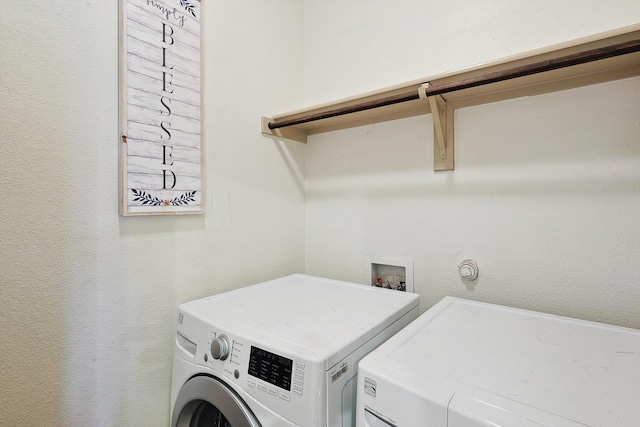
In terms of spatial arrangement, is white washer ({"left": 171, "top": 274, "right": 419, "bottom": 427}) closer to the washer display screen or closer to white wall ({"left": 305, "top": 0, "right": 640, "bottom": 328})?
the washer display screen

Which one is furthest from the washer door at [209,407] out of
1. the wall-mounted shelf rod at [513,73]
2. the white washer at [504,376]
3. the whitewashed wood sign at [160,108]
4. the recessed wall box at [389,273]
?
the wall-mounted shelf rod at [513,73]

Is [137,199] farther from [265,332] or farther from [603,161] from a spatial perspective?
[603,161]

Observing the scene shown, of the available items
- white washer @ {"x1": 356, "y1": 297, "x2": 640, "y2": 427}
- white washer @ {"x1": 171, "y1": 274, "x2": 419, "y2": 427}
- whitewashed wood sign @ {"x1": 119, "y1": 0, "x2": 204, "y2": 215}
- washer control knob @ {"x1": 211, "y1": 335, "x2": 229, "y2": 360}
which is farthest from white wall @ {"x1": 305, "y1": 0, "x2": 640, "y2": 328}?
washer control knob @ {"x1": 211, "y1": 335, "x2": 229, "y2": 360}

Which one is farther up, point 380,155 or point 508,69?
point 508,69

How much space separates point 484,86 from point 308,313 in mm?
979

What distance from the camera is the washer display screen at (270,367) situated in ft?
2.25

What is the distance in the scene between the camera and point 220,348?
812 millimetres

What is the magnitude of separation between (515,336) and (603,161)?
0.65 metres

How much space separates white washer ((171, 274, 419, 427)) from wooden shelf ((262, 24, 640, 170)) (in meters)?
0.72

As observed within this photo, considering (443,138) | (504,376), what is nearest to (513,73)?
(443,138)

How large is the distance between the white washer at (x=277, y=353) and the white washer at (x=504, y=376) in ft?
0.25

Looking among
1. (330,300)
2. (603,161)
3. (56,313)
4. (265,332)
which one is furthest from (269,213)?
(603,161)

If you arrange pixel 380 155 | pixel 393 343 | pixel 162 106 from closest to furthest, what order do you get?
1. pixel 393 343
2. pixel 162 106
3. pixel 380 155

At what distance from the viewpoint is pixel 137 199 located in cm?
98
